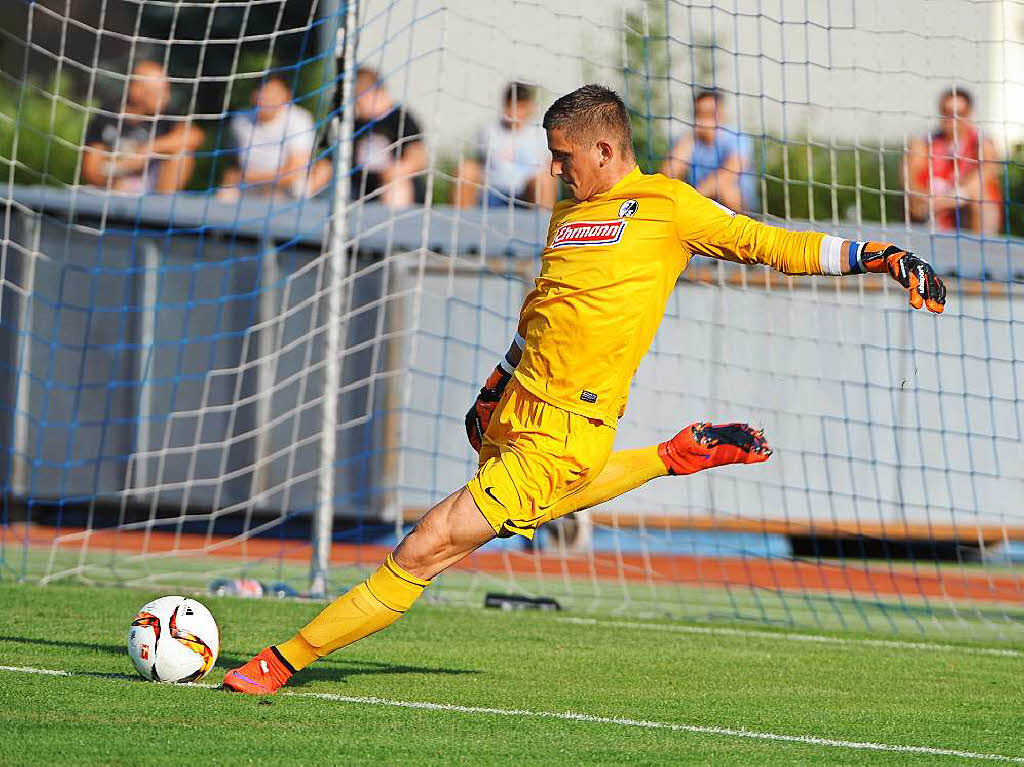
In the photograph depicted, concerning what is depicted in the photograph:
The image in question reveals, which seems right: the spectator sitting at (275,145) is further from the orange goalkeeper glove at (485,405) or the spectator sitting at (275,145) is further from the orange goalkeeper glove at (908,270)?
the orange goalkeeper glove at (908,270)

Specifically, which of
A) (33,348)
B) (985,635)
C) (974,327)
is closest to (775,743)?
(985,635)

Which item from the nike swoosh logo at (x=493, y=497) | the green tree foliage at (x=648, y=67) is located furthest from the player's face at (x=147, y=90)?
the nike swoosh logo at (x=493, y=497)

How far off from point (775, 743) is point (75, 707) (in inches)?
91.6

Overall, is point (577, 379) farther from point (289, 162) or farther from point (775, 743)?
point (289, 162)

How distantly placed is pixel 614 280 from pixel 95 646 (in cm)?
295

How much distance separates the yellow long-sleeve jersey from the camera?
5.68 m

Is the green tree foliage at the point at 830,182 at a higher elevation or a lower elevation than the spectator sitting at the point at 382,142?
higher

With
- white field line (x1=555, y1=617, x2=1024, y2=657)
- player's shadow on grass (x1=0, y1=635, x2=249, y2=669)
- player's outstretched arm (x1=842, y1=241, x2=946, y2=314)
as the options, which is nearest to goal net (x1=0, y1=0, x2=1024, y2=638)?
white field line (x1=555, y1=617, x2=1024, y2=657)

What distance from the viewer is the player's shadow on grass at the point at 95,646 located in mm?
6660

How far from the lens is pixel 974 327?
13.6 metres

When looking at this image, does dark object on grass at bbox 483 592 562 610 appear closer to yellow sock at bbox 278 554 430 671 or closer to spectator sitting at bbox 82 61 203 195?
yellow sock at bbox 278 554 430 671

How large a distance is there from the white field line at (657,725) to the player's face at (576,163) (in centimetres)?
189

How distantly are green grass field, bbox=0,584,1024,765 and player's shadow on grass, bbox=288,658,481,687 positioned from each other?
0.5 inches

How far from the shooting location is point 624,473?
6504 millimetres
